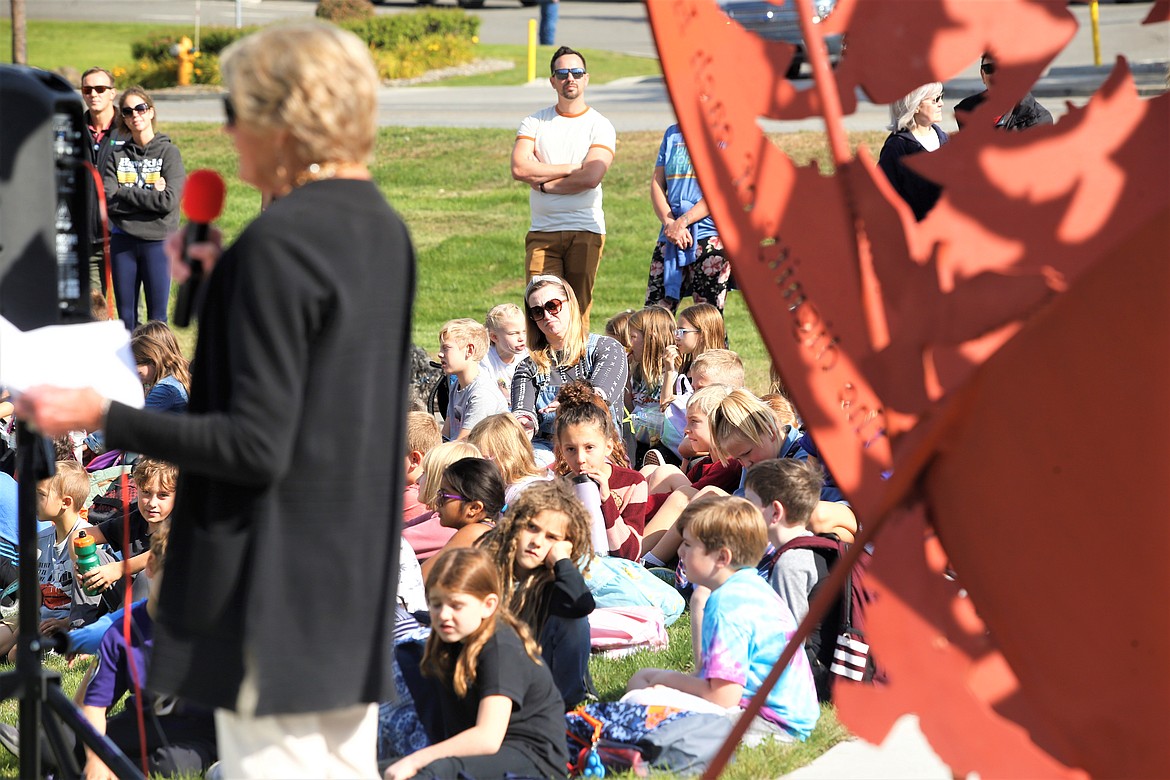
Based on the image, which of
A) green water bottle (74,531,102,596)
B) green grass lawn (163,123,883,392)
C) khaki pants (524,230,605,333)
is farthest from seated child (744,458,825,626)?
green grass lawn (163,123,883,392)

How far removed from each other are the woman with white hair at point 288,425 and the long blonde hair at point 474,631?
4.70 ft

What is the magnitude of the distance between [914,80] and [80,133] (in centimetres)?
198

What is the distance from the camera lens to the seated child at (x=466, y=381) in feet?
23.1

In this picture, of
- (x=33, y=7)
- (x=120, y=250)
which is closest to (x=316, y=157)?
(x=120, y=250)

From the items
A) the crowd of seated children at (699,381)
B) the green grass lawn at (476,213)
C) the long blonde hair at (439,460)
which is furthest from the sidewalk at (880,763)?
the green grass lawn at (476,213)

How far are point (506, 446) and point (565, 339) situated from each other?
4.40 ft

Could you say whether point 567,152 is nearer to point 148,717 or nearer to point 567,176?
point 567,176

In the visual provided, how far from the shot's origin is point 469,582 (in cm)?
387

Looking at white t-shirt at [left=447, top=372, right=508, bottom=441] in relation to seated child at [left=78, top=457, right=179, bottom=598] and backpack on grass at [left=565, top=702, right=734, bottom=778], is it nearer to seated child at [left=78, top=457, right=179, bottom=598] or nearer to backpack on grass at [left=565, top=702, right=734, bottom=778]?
seated child at [left=78, top=457, right=179, bottom=598]

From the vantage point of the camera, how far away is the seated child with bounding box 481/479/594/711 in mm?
4484

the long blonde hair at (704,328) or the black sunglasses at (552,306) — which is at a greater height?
the black sunglasses at (552,306)

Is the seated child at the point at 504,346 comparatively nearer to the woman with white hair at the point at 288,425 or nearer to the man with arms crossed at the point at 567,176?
the man with arms crossed at the point at 567,176

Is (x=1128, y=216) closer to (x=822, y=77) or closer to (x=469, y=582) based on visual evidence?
(x=822, y=77)

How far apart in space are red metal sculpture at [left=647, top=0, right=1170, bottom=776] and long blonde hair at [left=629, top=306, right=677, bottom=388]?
4.87 m
